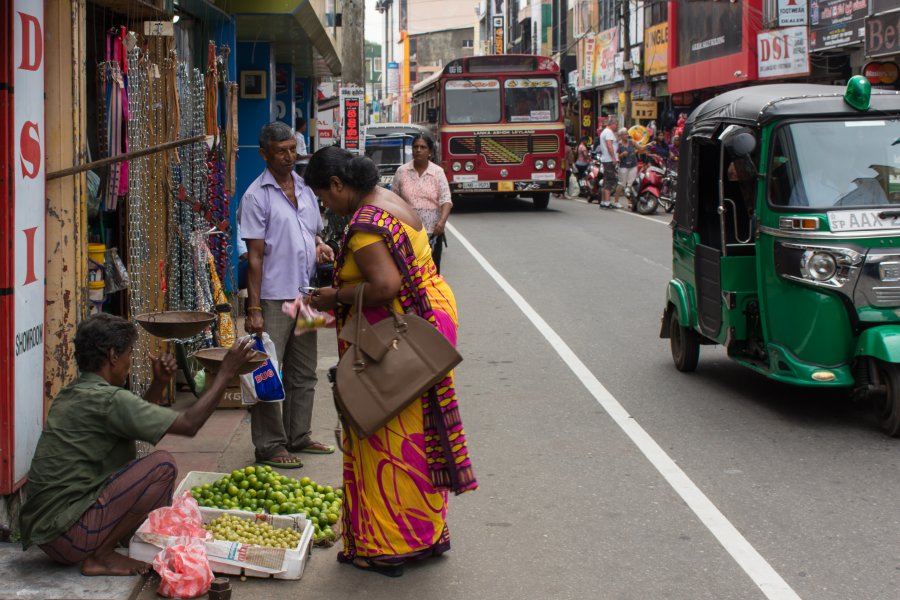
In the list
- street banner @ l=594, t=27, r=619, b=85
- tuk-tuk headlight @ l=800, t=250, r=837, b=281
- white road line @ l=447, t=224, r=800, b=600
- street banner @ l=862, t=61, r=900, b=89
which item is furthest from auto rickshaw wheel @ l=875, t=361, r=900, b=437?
street banner @ l=594, t=27, r=619, b=85

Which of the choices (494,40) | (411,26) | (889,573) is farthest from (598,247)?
(411,26)

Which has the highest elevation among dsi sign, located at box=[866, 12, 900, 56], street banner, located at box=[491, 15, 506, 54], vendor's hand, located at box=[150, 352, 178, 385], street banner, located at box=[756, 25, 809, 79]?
street banner, located at box=[491, 15, 506, 54]

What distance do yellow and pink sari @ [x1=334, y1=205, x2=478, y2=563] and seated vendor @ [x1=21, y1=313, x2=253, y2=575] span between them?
69 cm

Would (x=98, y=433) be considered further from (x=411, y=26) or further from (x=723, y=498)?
(x=411, y=26)

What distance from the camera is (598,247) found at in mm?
18594

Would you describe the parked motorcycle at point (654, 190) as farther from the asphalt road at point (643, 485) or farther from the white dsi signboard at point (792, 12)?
the asphalt road at point (643, 485)

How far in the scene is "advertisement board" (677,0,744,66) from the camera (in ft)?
95.8

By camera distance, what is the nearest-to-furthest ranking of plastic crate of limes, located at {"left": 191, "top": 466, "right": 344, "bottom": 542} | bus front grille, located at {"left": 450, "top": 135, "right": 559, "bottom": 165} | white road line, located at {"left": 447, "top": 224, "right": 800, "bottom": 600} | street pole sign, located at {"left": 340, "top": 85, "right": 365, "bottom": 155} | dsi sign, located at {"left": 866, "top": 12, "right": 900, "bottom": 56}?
white road line, located at {"left": 447, "top": 224, "right": 800, "bottom": 600}, plastic crate of limes, located at {"left": 191, "top": 466, "right": 344, "bottom": 542}, dsi sign, located at {"left": 866, "top": 12, "right": 900, "bottom": 56}, street pole sign, located at {"left": 340, "top": 85, "right": 365, "bottom": 155}, bus front grille, located at {"left": 450, "top": 135, "right": 559, "bottom": 165}

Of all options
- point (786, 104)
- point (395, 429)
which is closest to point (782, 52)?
point (786, 104)

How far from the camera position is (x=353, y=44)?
31078 millimetres

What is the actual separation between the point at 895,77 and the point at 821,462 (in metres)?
15.7

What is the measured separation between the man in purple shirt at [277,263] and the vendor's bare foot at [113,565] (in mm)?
1833

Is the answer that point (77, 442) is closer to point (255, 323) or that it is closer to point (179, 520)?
point (179, 520)

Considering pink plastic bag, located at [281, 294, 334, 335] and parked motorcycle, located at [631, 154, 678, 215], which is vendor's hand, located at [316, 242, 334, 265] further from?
parked motorcycle, located at [631, 154, 678, 215]
